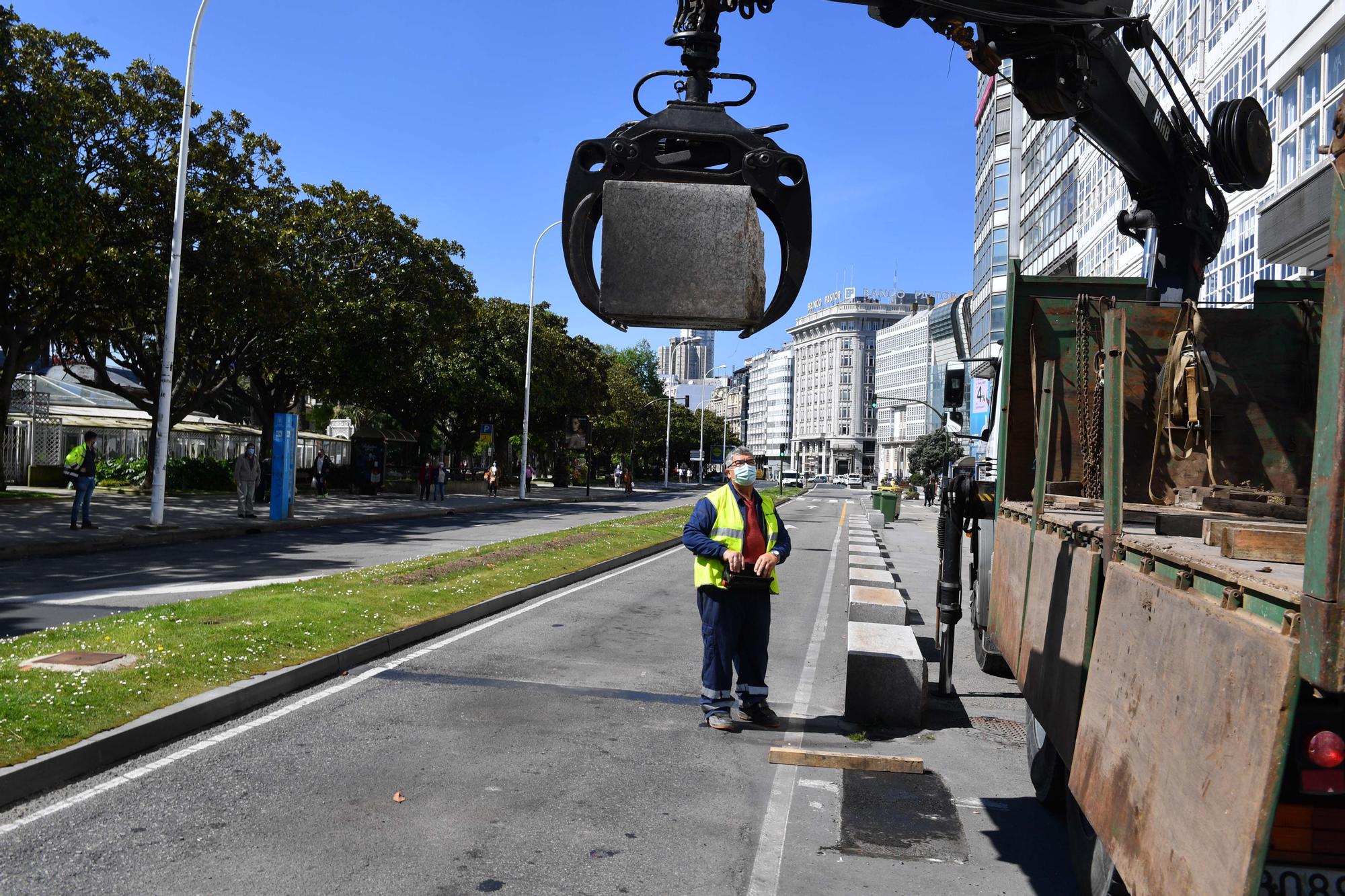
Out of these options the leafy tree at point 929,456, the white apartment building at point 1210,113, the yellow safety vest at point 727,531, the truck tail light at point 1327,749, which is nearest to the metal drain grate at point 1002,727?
the yellow safety vest at point 727,531

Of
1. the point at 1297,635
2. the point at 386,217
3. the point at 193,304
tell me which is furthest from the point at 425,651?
the point at 386,217

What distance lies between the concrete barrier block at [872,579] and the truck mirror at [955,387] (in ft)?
8.02

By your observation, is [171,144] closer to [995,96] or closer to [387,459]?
[387,459]

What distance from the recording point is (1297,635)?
241cm

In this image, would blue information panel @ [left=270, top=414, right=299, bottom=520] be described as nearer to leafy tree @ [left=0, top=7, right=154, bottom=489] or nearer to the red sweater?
leafy tree @ [left=0, top=7, right=154, bottom=489]

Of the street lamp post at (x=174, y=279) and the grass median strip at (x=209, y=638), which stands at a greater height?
the street lamp post at (x=174, y=279)

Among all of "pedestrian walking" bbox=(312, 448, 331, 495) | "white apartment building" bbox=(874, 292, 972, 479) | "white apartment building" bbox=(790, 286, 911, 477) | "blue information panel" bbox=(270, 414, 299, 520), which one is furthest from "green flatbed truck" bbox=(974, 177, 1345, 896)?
"white apartment building" bbox=(790, 286, 911, 477)

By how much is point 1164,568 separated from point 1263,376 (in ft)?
12.4

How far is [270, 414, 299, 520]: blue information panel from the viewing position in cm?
2550

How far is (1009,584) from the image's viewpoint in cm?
656

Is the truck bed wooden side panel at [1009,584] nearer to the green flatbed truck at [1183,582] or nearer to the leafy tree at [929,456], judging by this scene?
the green flatbed truck at [1183,582]

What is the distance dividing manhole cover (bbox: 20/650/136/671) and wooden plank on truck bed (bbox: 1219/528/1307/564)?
704 cm

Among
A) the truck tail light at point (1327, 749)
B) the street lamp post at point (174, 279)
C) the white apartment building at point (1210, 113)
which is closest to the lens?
the truck tail light at point (1327, 749)

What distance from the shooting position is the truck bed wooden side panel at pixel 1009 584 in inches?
237
